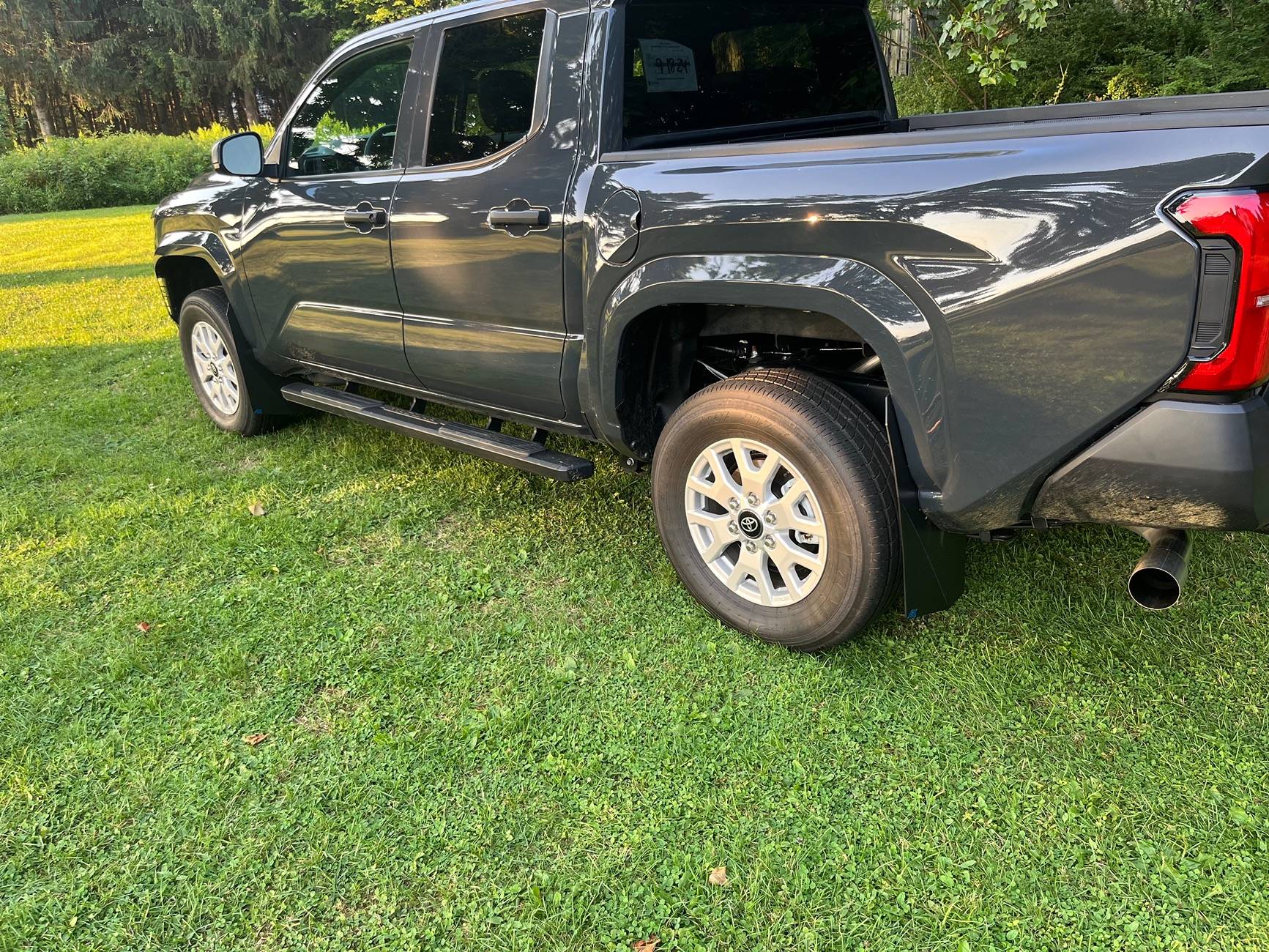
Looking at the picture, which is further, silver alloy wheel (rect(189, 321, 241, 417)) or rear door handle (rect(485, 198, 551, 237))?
silver alloy wheel (rect(189, 321, 241, 417))

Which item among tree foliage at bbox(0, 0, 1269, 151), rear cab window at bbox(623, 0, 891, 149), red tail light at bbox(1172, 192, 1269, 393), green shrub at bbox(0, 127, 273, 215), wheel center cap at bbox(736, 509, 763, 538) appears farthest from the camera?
tree foliage at bbox(0, 0, 1269, 151)

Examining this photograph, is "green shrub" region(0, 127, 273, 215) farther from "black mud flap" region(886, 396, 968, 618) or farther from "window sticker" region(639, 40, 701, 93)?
"black mud flap" region(886, 396, 968, 618)

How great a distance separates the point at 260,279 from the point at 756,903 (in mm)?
3673

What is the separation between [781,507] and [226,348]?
3380 mm

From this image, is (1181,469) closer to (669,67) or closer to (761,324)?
(761,324)

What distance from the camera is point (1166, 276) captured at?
70.9 inches

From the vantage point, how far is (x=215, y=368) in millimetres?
4969

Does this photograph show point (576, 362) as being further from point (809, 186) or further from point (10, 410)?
point (10, 410)

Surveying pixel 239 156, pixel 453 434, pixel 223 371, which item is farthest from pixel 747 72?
pixel 223 371

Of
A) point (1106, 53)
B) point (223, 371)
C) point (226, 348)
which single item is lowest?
point (223, 371)

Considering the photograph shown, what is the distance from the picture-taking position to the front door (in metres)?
3.65

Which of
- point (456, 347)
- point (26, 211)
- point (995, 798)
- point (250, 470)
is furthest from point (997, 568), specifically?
point (26, 211)

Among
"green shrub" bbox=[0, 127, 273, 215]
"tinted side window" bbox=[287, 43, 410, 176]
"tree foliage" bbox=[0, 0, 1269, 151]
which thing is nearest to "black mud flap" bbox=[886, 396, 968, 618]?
"tinted side window" bbox=[287, 43, 410, 176]

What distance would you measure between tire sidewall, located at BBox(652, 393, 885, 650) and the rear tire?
2706 millimetres
